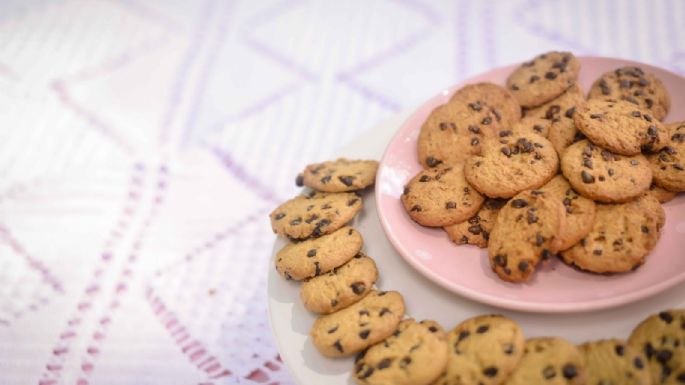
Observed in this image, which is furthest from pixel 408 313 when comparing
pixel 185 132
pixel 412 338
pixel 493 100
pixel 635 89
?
pixel 185 132

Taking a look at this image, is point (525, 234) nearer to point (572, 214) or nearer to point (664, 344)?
point (572, 214)

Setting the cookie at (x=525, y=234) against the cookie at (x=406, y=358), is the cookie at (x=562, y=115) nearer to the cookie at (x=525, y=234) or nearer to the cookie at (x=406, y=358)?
the cookie at (x=525, y=234)

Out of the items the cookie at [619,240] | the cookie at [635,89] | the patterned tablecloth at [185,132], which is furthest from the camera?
the patterned tablecloth at [185,132]

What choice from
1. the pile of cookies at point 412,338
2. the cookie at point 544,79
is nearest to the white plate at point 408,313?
the pile of cookies at point 412,338

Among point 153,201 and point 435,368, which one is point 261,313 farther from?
point 435,368

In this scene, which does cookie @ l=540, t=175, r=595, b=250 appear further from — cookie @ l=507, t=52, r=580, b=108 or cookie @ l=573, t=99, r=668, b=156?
cookie @ l=507, t=52, r=580, b=108

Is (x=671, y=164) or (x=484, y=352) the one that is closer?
(x=484, y=352)

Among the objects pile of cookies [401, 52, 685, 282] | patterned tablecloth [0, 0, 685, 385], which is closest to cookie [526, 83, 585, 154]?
pile of cookies [401, 52, 685, 282]
